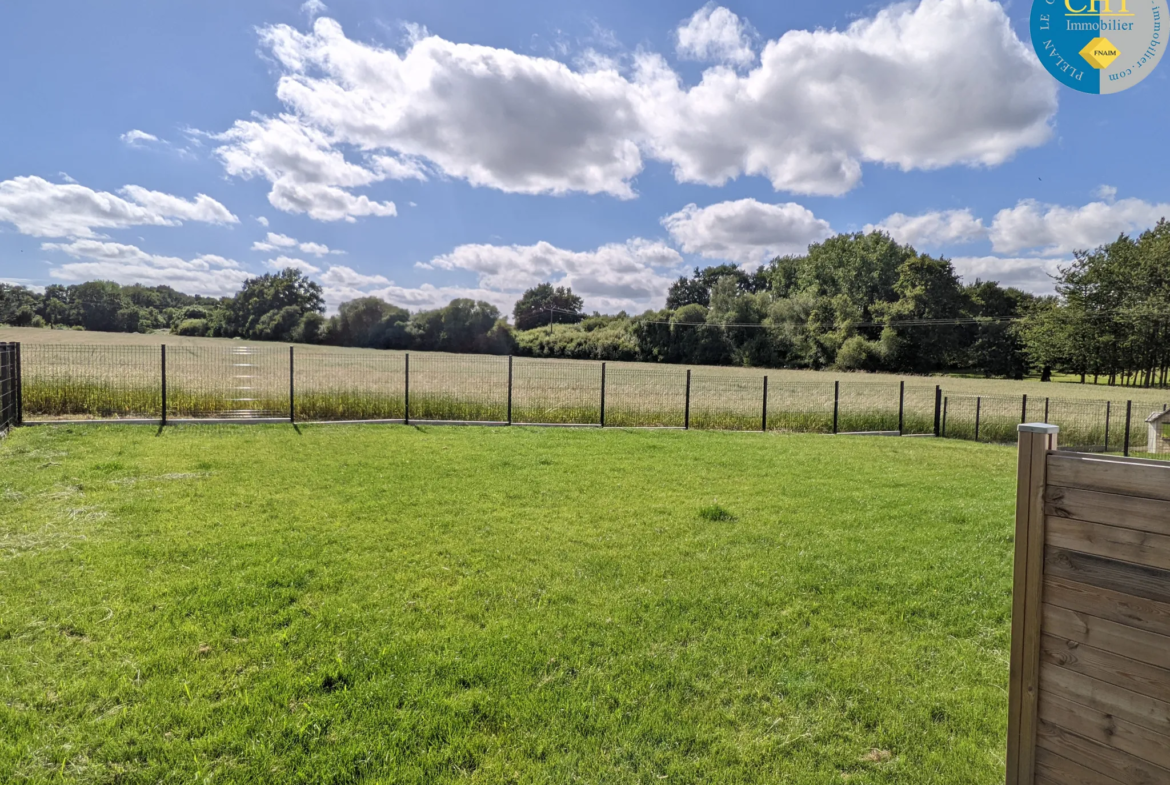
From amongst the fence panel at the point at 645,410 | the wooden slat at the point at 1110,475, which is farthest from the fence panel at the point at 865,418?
the wooden slat at the point at 1110,475

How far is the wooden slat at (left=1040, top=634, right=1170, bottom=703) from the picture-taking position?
1.62 meters

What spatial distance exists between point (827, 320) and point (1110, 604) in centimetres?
5786

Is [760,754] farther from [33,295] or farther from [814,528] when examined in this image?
[33,295]

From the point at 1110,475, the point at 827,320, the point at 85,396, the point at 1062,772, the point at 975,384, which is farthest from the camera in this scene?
the point at 827,320

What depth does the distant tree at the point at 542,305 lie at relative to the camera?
321ft

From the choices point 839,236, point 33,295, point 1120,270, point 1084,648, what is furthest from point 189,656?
point 33,295

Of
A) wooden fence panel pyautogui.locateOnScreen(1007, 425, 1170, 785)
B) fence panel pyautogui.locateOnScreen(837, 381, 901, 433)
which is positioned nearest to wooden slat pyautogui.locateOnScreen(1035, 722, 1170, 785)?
wooden fence panel pyautogui.locateOnScreen(1007, 425, 1170, 785)

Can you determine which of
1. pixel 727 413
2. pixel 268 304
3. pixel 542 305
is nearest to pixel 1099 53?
pixel 727 413

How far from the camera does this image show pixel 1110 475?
167cm

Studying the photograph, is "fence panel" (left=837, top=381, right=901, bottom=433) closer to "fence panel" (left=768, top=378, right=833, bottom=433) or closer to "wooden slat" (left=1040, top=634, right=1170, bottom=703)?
"fence panel" (left=768, top=378, right=833, bottom=433)

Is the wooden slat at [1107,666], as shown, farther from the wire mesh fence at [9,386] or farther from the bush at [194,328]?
the bush at [194,328]

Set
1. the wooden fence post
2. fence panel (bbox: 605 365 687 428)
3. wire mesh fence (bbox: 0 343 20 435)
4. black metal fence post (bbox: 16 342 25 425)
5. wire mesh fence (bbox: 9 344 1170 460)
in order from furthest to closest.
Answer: fence panel (bbox: 605 365 687 428) → wire mesh fence (bbox: 9 344 1170 460) → black metal fence post (bbox: 16 342 25 425) → wire mesh fence (bbox: 0 343 20 435) → the wooden fence post

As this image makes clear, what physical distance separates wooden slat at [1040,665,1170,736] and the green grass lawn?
0.95 m

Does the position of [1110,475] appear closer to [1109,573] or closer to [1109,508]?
[1109,508]
